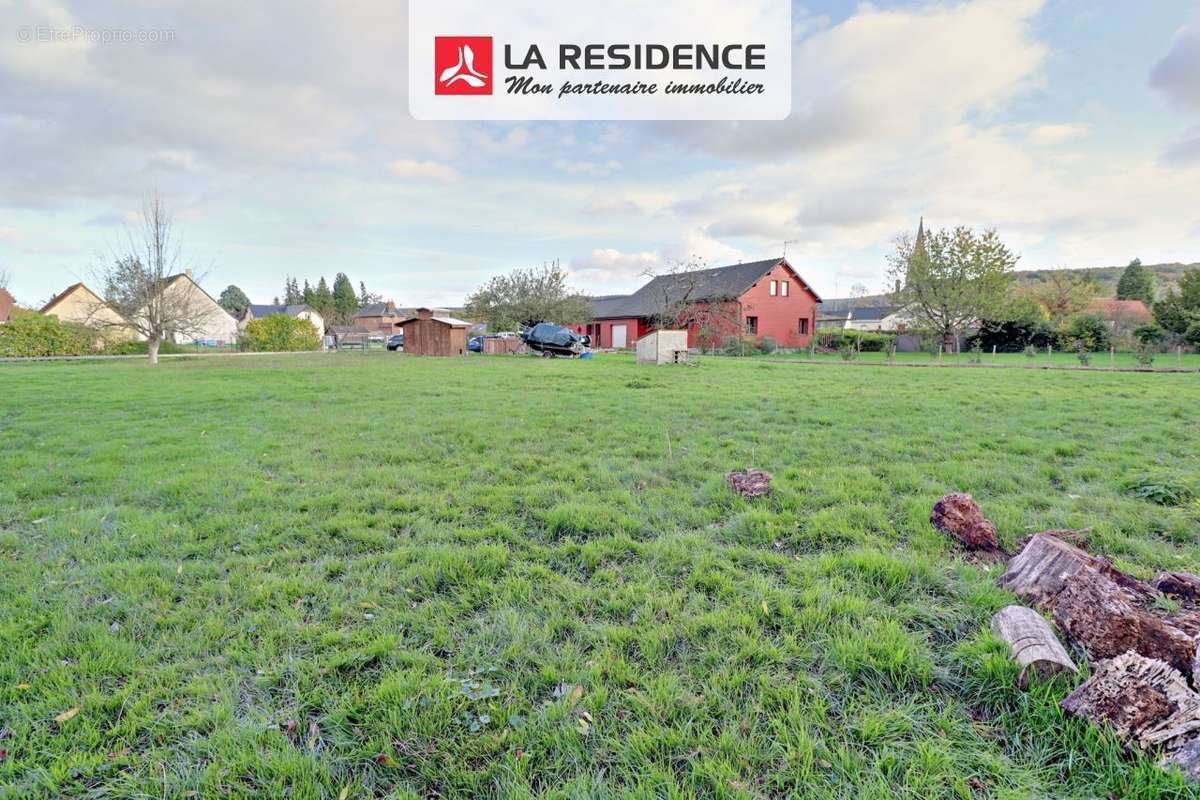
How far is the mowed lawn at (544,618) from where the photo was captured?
1.65 meters

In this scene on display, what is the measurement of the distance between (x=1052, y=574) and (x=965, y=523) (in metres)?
0.77

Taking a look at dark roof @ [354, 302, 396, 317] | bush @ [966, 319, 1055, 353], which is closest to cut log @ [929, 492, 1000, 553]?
bush @ [966, 319, 1055, 353]

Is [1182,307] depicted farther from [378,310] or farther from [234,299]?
[234,299]

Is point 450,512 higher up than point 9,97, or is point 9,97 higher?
point 9,97

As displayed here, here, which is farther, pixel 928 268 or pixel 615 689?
pixel 928 268

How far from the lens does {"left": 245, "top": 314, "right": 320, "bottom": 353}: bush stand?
31906 mm

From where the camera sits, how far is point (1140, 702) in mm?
1575

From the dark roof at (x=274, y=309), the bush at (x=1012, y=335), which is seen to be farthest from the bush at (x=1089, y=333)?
the dark roof at (x=274, y=309)

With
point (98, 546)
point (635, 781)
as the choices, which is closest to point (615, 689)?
point (635, 781)

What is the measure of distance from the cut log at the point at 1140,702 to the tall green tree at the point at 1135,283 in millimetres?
62058

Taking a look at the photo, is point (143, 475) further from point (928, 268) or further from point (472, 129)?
point (928, 268)

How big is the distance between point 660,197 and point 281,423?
18770 mm

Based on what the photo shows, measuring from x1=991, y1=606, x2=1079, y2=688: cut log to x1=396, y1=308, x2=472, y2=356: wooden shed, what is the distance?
81.1ft

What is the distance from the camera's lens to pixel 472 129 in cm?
1238
